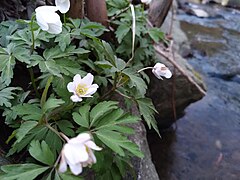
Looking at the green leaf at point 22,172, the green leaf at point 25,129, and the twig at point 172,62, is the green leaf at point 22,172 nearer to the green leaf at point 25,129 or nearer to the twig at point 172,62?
the green leaf at point 25,129

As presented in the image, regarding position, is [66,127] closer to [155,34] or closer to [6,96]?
[6,96]

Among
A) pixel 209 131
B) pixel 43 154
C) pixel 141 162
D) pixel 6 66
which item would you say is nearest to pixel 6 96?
pixel 6 66

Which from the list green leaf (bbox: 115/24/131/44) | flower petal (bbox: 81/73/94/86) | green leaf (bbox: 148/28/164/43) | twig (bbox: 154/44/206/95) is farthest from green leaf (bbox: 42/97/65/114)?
twig (bbox: 154/44/206/95)

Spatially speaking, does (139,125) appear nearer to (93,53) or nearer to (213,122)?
(93,53)

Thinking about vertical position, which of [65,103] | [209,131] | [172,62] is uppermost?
[65,103]

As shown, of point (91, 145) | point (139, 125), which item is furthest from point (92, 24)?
point (91, 145)

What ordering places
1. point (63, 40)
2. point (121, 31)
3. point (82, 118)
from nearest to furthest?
point (82, 118), point (63, 40), point (121, 31)

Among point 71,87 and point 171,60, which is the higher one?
point 71,87

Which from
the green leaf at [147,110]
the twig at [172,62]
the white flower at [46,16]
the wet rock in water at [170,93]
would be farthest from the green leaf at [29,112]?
the twig at [172,62]
